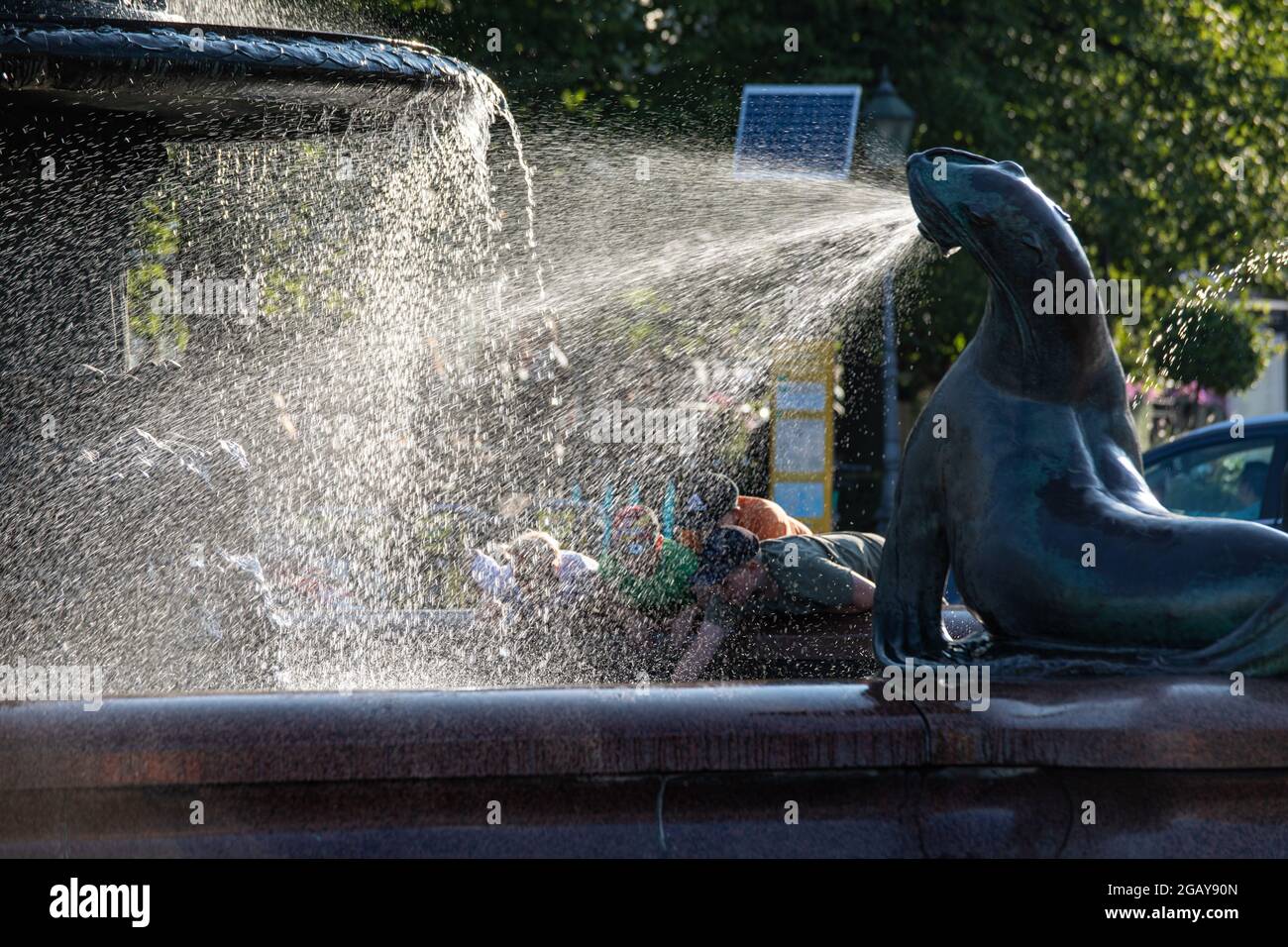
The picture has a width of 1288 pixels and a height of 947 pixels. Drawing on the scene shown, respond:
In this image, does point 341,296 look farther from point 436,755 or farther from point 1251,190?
point 1251,190

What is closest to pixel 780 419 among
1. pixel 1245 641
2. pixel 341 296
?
pixel 341 296

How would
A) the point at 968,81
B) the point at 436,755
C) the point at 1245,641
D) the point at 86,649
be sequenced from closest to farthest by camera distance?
the point at 436,755 → the point at 1245,641 → the point at 86,649 → the point at 968,81

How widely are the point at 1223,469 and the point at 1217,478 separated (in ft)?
0.31

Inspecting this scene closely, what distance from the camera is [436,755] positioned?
124 inches

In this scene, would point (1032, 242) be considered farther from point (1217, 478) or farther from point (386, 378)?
point (1217, 478)

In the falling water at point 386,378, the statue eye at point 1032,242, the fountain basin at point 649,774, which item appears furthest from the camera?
the falling water at point 386,378

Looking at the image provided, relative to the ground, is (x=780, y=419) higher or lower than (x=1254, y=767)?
lower

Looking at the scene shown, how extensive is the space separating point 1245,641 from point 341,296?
747cm

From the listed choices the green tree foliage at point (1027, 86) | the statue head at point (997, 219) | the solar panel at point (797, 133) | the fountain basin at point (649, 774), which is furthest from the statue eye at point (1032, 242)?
the green tree foliage at point (1027, 86)

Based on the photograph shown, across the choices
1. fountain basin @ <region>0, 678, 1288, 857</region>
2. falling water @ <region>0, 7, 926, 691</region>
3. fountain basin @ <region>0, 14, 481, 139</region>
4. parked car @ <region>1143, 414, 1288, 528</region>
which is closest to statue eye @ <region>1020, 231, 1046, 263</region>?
fountain basin @ <region>0, 678, 1288, 857</region>

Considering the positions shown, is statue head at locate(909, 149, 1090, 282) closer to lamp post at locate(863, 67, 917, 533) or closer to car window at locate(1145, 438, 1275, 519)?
car window at locate(1145, 438, 1275, 519)

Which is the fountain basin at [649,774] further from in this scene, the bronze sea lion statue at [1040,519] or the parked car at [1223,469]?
the parked car at [1223,469]

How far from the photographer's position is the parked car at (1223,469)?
36.2 ft

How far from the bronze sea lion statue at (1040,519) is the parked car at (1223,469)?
739cm
